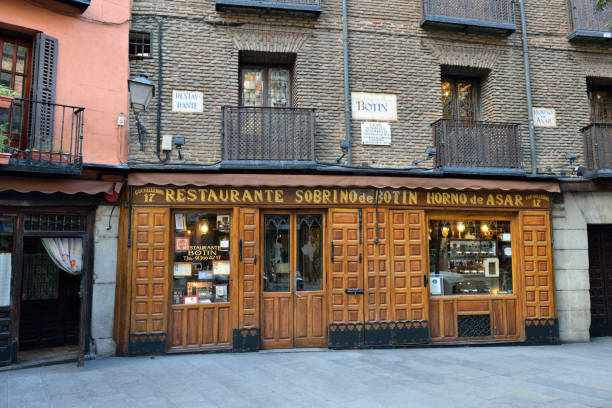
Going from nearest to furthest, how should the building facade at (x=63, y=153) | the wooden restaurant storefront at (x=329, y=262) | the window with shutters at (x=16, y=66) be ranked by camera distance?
the building facade at (x=63, y=153)
the window with shutters at (x=16, y=66)
the wooden restaurant storefront at (x=329, y=262)

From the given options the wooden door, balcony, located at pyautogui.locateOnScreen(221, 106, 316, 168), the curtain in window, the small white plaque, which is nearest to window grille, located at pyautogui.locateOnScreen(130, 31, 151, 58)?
balcony, located at pyautogui.locateOnScreen(221, 106, 316, 168)

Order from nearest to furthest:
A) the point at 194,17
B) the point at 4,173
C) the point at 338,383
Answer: the point at 338,383 → the point at 4,173 → the point at 194,17

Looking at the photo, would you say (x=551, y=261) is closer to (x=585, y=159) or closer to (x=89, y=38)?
(x=585, y=159)

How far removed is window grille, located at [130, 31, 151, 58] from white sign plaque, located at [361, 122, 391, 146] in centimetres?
488

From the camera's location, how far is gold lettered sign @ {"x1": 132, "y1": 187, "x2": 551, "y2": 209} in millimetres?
8023

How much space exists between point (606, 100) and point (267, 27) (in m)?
9.07

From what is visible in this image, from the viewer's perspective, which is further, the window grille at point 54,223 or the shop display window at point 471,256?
the shop display window at point 471,256

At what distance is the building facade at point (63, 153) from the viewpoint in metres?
6.98

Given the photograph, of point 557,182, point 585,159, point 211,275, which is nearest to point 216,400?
point 211,275

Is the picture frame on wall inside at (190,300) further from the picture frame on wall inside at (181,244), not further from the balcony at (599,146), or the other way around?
the balcony at (599,146)

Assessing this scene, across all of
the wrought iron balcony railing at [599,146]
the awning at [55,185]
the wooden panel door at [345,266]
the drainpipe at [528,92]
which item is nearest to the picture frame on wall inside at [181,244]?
the awning at [55,185]

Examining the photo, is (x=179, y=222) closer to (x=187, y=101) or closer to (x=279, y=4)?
(x=187, y=101)

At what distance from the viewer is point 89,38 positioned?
313 inches

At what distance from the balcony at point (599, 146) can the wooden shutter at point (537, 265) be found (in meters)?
1.78
